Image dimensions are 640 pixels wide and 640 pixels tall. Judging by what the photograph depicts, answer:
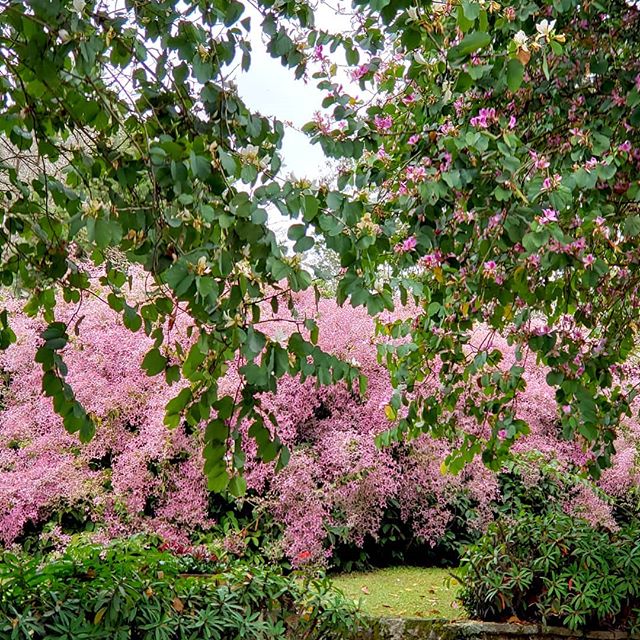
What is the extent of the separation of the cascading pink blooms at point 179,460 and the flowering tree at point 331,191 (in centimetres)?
192

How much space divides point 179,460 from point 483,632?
2.67 meters

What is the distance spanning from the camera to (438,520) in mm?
6031

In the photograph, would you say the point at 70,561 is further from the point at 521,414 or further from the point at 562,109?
the point at 521,414

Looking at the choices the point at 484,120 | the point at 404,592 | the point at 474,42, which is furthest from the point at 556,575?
the point at 474,42

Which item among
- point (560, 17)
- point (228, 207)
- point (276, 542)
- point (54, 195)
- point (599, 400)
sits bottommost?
point (276, 542)

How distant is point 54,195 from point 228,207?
0.80 m

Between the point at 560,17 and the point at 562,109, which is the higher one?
the point at 560,17

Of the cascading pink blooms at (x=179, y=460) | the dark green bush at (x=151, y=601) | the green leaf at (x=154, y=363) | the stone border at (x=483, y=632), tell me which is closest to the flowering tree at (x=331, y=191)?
the green leaf at (x=154, y=363)

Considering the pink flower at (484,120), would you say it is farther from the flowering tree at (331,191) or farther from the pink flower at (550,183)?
the pink flower at (550,183)

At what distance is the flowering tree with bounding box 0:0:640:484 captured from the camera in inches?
62.4

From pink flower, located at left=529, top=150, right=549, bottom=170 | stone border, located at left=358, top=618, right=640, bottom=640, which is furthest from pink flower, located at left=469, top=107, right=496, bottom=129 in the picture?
stone border, located at left=358, top=618, right=640, bottom=640

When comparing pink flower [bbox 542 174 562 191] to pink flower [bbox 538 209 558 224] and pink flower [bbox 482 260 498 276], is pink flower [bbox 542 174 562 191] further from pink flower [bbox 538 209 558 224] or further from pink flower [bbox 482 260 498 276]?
pink flower [bbox 482 260 498 276]

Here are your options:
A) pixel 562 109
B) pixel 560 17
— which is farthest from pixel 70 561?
pixel 560 17

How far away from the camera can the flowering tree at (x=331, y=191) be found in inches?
62.4
